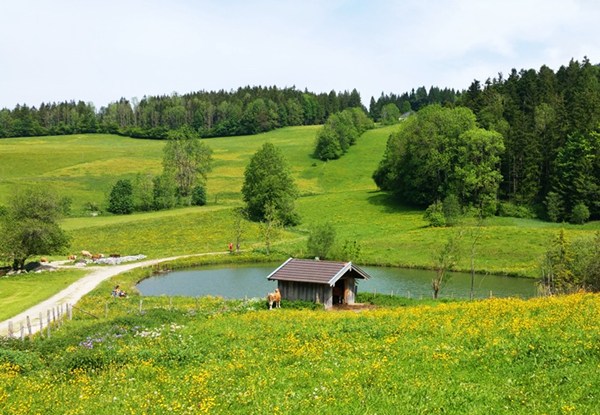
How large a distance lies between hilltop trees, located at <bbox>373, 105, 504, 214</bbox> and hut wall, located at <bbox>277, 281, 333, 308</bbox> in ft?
184

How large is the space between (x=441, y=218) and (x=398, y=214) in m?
13.2

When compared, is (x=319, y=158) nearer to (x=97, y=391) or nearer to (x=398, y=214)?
(x=398, y=214)

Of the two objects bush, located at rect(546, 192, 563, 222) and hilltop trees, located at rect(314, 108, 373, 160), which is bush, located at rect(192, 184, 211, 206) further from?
bush, located at rect(546, 192, 563, 222)

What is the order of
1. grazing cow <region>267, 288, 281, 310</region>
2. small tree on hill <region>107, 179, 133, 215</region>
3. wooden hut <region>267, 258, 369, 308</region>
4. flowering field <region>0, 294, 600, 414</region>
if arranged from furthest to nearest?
1. small tree on hill <region>107, 179, 133, 215</region>
2. wooden hut <region>267, 258, 369, 308</region>
3. grazing cow <region>267, 288, 281, 310</region>
4. flowering field <region>0, 294, 600, 414</region>

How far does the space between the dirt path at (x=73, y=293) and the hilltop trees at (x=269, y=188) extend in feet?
86.5

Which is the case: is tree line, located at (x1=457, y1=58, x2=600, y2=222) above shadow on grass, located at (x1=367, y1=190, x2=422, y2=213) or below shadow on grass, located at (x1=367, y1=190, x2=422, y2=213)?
above

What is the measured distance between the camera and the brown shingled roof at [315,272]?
126ft

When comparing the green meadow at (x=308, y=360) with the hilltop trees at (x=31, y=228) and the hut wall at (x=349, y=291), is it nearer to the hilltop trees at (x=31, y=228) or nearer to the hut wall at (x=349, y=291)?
the hut wall at (x=349, y=291)

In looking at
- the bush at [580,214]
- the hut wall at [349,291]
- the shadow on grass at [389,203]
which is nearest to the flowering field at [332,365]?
the hut wall at [349,291]

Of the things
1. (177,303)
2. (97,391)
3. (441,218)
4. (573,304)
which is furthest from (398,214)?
(97,391)

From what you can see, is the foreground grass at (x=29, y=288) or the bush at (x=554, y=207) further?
the bush at (x=554, y=207)

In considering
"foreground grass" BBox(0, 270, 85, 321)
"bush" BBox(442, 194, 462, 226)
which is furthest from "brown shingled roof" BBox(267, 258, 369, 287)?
"bush" BBox(442, 194, 462, 226)

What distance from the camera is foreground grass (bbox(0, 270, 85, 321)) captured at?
37.0m

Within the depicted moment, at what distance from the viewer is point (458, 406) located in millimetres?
12078
